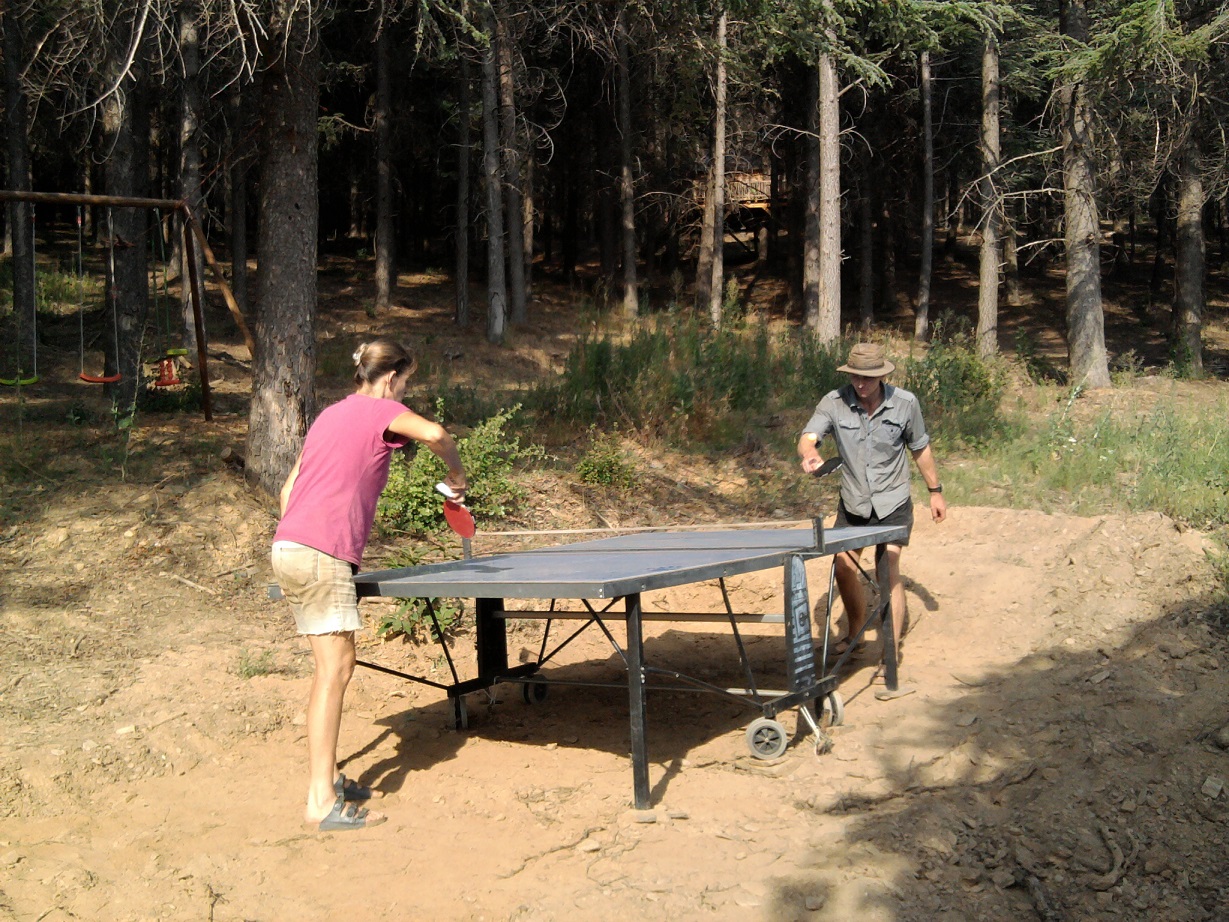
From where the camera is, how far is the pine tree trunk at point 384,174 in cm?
2373

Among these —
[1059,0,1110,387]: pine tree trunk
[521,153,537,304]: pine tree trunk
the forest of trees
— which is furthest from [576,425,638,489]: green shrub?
[521,153,537,304]: pine tree trunk

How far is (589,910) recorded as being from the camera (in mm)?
4285

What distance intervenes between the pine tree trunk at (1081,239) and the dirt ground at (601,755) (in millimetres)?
12239

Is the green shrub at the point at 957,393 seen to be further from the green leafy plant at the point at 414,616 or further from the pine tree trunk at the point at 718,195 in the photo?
the pine tree trunk at the point at 718,195

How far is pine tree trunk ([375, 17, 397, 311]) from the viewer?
2373cm

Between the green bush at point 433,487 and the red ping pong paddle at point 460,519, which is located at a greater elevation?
the red ping pong paddle at point 460,519

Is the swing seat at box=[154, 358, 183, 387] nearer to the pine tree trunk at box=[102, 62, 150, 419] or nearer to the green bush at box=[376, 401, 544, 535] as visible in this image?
the pine tree trunk at box=[102, 62, 150, 419]

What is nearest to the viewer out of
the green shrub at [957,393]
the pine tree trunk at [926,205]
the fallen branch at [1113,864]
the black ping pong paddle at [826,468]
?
the fallen branch at [1113,864]

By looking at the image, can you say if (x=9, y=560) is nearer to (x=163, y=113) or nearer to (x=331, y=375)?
(x=331, y=375)

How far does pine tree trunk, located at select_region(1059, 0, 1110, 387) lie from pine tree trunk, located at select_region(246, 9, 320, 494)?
48.5 feet

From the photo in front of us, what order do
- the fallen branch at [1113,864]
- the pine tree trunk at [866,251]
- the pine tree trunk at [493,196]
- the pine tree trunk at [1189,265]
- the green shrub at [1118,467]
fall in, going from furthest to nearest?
1. the pine tree trunk at [866,251]
2. the pine tree trunk at [1189,265]
3. the pine tree trunk at [493,196]
4. the green shrub at [1118,467]
5. the fallen branch at [1113,864]

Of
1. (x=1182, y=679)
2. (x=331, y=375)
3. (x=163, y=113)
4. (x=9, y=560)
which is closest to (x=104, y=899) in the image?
(x=9, y=560)

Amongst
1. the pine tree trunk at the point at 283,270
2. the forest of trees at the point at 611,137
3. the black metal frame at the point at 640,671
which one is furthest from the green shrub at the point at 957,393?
the pine tree trunk at the point at 283,270

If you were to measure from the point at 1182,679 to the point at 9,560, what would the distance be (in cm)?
738
